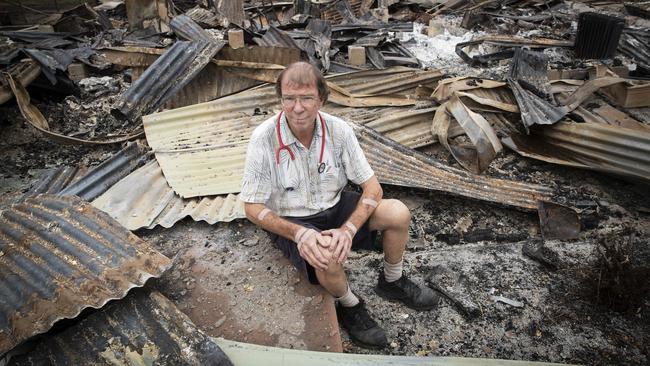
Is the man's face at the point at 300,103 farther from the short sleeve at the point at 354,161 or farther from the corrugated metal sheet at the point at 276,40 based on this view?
the corrugated metal sheet at the point at 276,40

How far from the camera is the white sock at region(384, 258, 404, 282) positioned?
2725 mm

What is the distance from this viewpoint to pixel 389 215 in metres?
2.53

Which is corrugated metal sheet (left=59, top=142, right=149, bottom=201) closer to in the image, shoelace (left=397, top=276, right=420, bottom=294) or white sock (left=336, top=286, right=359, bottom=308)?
white sock (left=336, top=286, right=359, bottom=308)

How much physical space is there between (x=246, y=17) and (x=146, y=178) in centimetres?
732

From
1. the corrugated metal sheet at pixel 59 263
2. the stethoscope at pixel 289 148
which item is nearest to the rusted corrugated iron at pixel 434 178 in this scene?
the stethoscope at pixel 289 148

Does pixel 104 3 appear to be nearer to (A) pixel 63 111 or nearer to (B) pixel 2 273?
(A) pixel 63 111

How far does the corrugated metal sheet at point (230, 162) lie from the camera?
138 inches

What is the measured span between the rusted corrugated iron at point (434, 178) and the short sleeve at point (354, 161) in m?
0.91

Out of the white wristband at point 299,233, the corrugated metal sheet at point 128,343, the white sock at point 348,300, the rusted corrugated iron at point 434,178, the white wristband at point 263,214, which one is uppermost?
the white wristband at point 263,214

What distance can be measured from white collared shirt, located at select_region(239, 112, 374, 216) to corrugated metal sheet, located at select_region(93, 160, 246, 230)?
31.8 inches

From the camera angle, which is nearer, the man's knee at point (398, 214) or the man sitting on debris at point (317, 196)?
the man sitting on debris at point (317, 196)

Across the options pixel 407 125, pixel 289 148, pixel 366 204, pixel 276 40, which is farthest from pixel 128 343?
pixel 276 40

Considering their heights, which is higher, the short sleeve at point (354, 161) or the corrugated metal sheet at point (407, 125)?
the short sleeve at point (354, 161)

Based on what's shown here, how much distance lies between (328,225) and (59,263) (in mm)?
1535
